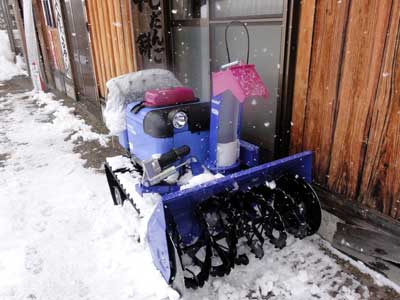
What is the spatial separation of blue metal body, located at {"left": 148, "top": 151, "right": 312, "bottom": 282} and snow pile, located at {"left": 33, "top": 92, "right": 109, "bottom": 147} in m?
3.79

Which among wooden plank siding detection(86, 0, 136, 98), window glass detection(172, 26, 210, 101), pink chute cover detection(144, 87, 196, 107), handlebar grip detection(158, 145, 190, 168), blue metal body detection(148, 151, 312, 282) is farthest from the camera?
wooden plank siding detection(86, 0, 136, 98)

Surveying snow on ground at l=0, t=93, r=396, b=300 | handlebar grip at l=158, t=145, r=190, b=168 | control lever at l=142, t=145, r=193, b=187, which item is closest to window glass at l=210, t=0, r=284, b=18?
handlebar grip at l=158, t=145, r=190, b=168

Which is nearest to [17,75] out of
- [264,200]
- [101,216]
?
[101,216]

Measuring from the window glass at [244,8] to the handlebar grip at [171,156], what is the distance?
70.3 inches

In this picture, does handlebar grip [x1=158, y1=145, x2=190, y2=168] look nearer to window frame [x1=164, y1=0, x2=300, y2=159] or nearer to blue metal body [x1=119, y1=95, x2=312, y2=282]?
blue metal body [x1=119, y1=95, x2=312, y2=282]

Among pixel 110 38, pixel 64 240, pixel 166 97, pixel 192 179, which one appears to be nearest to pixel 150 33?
pixel 110 38

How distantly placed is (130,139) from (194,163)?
80cm

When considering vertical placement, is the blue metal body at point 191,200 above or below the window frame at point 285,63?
below

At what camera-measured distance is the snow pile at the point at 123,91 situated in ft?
10.9

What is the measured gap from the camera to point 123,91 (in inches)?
131

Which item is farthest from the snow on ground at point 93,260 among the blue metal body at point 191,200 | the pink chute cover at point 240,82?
the pink chute cover at point 240,82

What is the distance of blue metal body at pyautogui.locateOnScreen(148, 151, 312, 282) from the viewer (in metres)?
2.20

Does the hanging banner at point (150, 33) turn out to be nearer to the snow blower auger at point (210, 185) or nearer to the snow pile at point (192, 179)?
the snow blower auger at point (210, 185)

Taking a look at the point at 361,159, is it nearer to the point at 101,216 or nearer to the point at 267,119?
the point at 267,119
